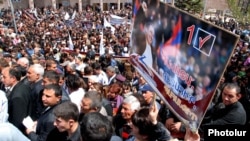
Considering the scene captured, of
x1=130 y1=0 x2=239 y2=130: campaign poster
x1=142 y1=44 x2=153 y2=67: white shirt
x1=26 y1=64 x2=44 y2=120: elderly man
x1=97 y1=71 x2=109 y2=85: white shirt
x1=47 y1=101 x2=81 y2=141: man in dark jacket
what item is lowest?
x1=97 y1=71 x2=109 y2=85: white shirt

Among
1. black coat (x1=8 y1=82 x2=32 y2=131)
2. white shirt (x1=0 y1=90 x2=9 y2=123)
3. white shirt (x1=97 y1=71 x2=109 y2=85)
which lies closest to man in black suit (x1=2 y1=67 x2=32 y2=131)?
black coat (x1=8 y1=82 x2=32 y2=131)

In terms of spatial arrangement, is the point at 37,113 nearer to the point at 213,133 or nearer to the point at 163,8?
the point at 163,8

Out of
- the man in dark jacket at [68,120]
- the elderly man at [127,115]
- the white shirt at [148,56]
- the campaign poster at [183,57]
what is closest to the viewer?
the campaign poster at [183,57]

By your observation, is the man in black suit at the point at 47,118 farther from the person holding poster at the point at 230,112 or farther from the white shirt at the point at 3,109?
the person holding poster at the point at 230,112

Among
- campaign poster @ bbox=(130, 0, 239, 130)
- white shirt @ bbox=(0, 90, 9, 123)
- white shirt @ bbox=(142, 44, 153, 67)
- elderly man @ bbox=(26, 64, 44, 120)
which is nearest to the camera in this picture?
campaign poster @ bbox=(130, 0, 239, 130)

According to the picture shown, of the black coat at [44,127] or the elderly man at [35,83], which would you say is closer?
the black coat at [44,127]

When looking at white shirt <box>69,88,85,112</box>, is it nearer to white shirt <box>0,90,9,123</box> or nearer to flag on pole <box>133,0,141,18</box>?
white shirt <box>0,90,9,123</box>

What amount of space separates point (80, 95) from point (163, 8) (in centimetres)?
216

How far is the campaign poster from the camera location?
7.33 ft

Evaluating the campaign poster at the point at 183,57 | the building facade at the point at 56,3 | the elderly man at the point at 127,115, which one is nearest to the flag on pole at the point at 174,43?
the campaign poster at the point at 183,57

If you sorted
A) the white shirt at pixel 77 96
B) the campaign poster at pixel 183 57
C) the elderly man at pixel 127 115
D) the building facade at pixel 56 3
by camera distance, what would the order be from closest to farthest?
the campaign poster at pixel 183 57, the elderly man at pixel 127 115, the white shirt at pixel 77 96, the building facade at pixel 56 3

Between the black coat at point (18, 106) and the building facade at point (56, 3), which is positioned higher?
the black coat at point (18, 106)

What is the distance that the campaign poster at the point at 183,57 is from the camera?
2234mm

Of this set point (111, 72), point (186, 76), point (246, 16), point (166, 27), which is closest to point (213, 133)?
point (186, 76)
